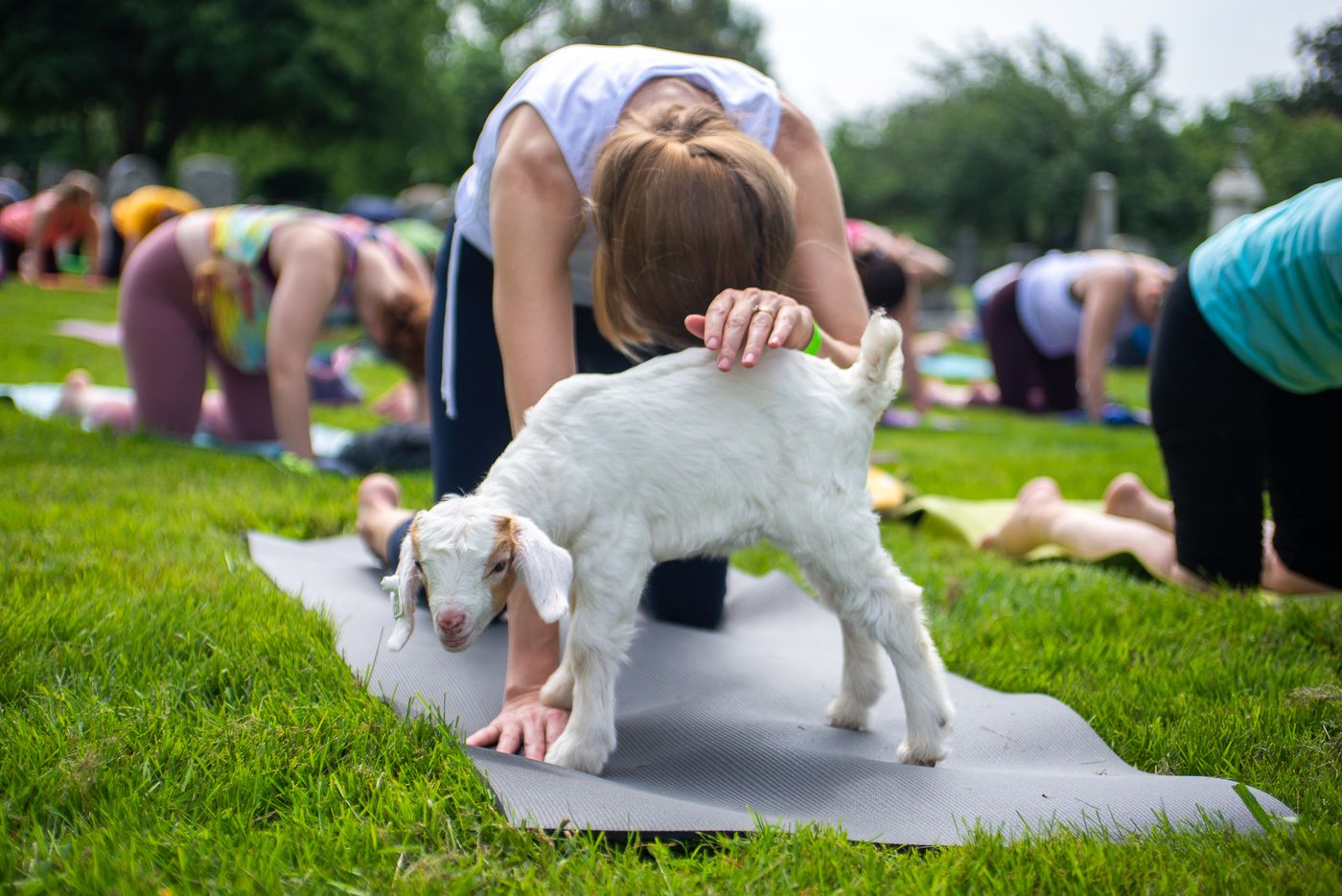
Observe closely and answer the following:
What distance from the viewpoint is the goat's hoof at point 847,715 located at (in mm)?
2332

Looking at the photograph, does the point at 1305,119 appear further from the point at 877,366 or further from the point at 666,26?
the point at 666,26

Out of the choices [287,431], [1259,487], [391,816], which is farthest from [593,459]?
[287,431]

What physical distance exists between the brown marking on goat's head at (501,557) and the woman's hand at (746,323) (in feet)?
1.67

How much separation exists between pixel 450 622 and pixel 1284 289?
2524mm

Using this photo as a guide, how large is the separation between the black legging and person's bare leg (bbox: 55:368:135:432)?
497 centimetres

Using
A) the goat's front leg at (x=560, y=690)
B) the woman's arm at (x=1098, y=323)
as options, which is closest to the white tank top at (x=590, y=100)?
the goat's front leg at (x=560, y=690)

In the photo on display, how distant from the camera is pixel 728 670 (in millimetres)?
2652

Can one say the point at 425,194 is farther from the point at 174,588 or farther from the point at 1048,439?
the point at 174,588

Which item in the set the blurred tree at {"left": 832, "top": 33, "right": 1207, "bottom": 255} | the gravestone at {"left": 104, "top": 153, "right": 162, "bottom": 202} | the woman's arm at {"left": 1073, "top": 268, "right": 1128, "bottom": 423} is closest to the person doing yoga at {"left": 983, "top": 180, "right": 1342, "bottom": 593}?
the woman's arm at {"left": 1073, "top": 268, "right": 1128, "bottom": 423}

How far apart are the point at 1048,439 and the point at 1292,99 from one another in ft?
10.7

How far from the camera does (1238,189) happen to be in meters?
14.1

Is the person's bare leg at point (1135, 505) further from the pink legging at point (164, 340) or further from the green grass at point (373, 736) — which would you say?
the pink legging at point (164, 340)

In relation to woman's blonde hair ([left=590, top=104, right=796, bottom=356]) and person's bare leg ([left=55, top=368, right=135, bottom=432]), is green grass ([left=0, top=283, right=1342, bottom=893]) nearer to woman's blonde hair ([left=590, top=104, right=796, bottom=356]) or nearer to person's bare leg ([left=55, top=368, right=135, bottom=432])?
woman's blonde hair ([left=590, top=104, right=796, bottom=356])

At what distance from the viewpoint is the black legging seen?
10.3 ft
